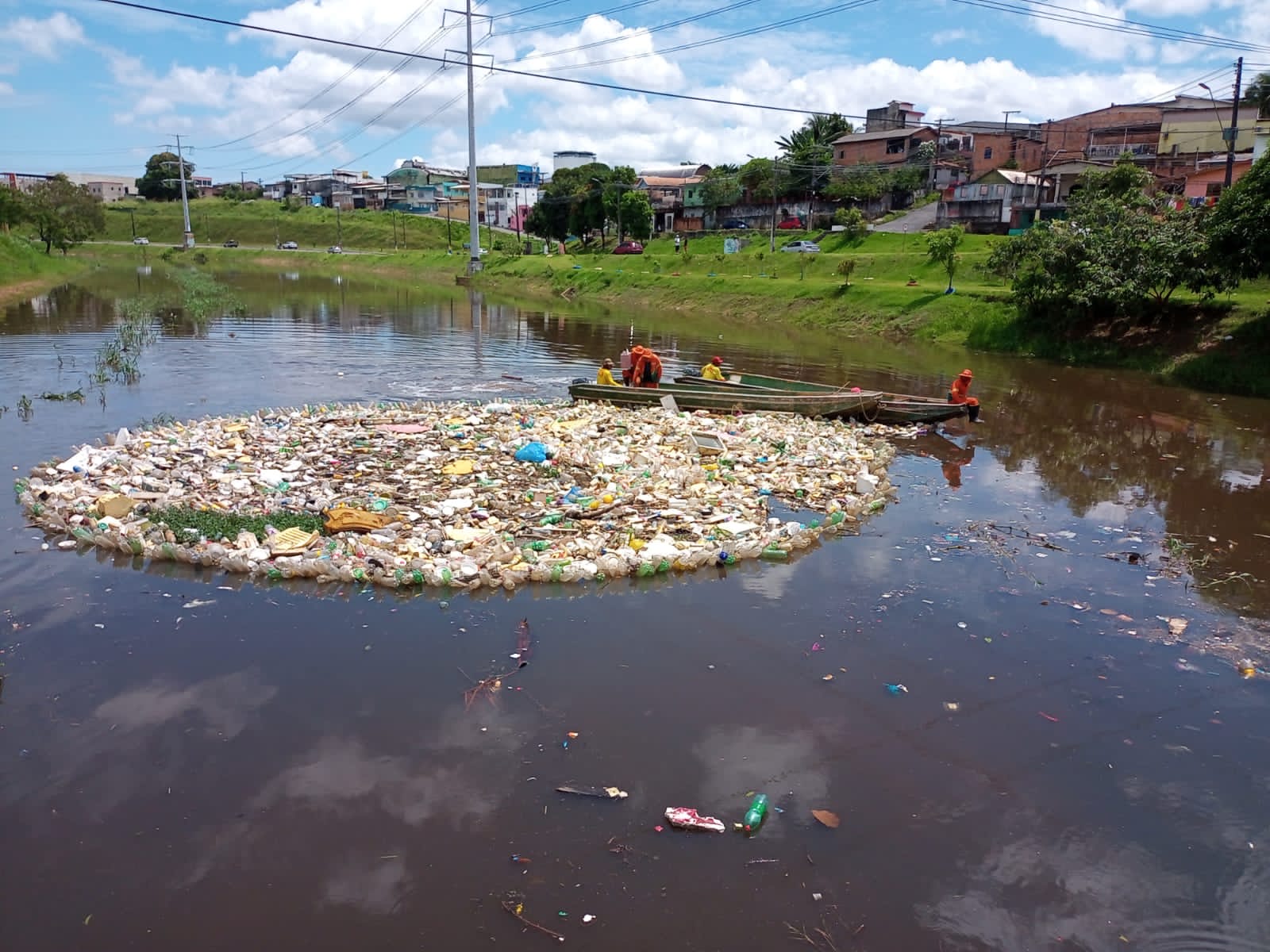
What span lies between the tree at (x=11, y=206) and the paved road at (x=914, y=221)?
50265mm

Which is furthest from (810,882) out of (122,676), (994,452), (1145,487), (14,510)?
(994,452)

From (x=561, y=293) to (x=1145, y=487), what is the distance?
41.1 meters

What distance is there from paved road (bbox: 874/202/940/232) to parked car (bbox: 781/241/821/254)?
20.4 ft

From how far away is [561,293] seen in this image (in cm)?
5053

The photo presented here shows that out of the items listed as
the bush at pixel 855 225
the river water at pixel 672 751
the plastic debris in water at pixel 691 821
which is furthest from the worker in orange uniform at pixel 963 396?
the bush at pixel 855 225

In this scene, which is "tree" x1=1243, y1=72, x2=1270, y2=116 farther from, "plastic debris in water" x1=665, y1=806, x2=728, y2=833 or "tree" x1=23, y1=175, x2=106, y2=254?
"tree" x1=23, y1=175, x2=106, y2=254

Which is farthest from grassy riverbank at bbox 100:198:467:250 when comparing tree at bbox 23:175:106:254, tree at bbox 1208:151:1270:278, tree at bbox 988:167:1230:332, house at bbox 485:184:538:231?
tree at bbox 1208:151:1270:278

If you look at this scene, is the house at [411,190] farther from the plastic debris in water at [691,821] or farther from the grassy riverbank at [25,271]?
the plastic debris in water at [691,821]

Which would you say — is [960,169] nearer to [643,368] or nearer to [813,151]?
Result: [813,151]

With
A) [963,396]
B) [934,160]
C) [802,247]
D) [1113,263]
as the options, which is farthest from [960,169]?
[963,396]

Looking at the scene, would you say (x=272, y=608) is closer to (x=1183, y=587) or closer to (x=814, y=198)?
(x=1183, y=587)

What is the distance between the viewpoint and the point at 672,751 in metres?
5.90

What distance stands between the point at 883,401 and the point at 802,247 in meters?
36.5

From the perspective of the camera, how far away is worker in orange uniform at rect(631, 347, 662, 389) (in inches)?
650
